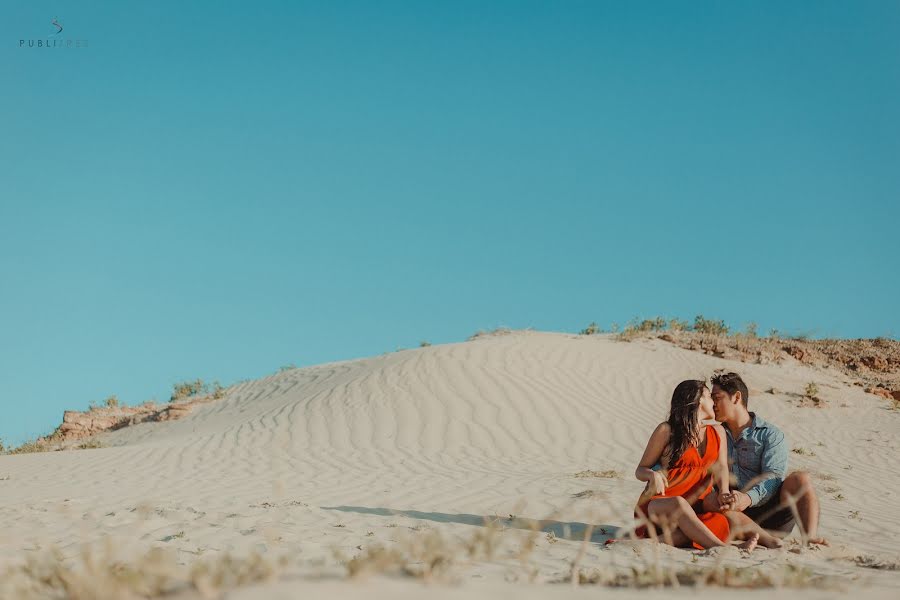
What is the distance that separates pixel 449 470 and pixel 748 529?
216 inches

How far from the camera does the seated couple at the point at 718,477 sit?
5266 millimetres

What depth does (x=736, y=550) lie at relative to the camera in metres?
5.18

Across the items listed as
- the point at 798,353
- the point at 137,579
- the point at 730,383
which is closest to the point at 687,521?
the point at 730,383

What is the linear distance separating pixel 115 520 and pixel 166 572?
456cm

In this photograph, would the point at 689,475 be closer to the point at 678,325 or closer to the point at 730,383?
the point at 730,383

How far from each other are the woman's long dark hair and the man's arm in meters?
0.62

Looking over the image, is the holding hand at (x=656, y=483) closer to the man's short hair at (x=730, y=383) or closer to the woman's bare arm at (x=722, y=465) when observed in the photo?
the woman's bare arm at (x=722, y=465)

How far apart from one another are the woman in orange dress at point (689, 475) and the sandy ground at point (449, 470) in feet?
0.63

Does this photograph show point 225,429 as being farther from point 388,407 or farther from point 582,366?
point 582,366

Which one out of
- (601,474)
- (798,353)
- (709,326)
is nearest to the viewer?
(601,474)

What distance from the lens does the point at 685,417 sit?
17.8ft

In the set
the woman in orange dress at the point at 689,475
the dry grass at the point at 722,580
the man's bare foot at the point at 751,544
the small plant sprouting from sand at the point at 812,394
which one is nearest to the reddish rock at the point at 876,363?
the small plant sprouting from sand at the point at 812,394

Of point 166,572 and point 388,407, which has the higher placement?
point 388,407

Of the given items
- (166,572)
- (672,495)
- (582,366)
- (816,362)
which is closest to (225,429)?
(582,366)
